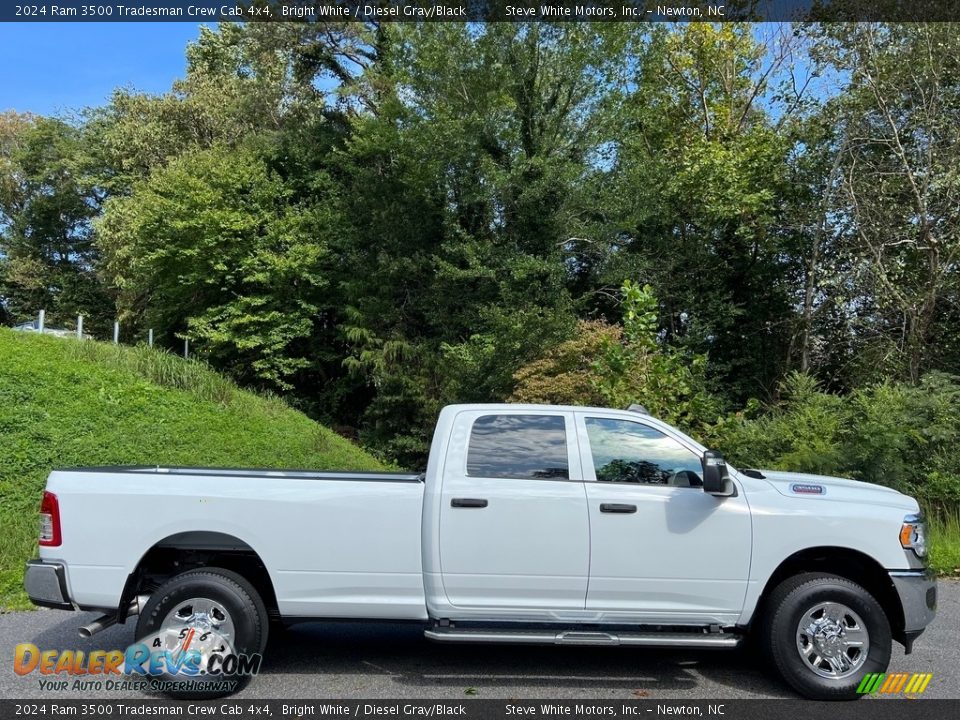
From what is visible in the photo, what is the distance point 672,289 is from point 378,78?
12265mm

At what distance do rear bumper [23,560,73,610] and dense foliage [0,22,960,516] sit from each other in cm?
839

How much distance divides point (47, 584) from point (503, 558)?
2.95 m

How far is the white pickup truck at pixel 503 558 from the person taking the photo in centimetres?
502

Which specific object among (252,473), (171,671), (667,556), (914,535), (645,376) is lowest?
(171,671)

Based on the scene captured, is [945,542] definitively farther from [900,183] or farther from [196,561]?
[196,561]

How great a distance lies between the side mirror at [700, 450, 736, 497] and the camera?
4.96 m

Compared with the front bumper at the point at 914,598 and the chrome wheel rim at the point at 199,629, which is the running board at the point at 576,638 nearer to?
the front bumper at the point at 914,598

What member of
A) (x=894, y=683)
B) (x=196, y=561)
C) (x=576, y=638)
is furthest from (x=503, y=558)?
(x=894, y=683)

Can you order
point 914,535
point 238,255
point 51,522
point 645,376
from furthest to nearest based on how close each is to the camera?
point 238,255 → point 645,376 → point 914,535 → point 51,522

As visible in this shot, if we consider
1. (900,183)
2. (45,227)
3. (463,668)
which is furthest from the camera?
(45,227)

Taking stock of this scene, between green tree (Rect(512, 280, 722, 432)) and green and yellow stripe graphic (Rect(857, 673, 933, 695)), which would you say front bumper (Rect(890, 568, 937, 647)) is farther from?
green tree (Rect(512, 280, 722, 432))

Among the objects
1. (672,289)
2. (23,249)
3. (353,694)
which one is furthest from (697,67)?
(23,249)

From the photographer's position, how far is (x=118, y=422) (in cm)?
1418

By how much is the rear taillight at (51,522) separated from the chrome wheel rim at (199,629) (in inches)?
35.2
